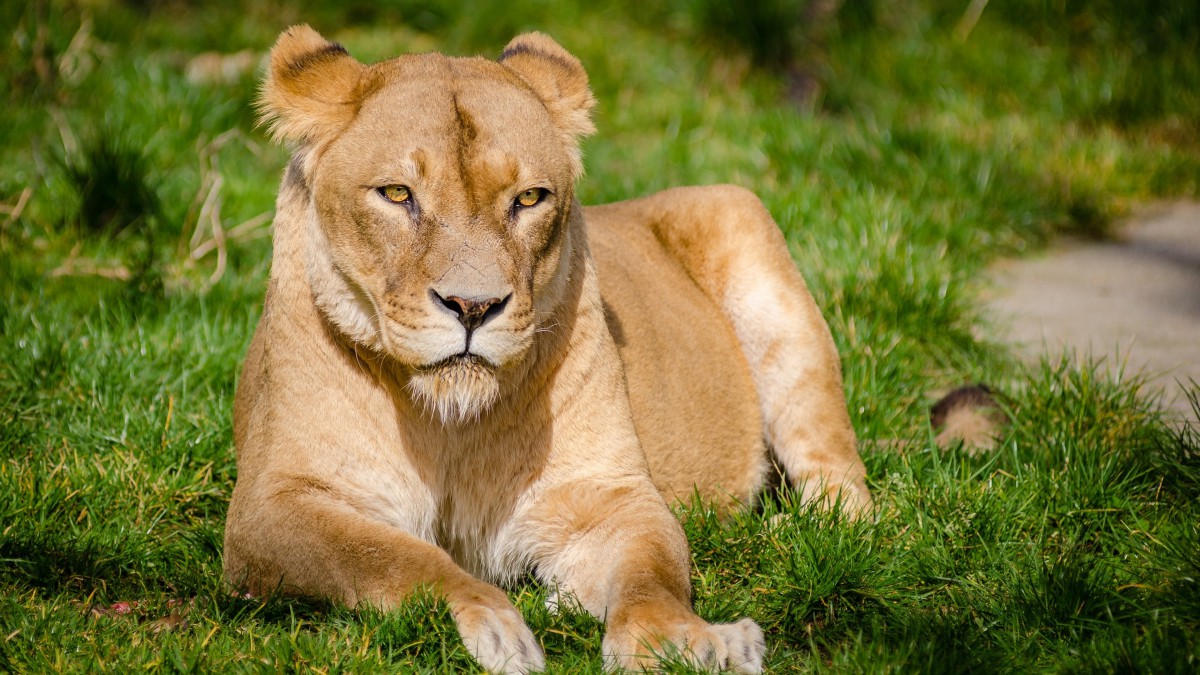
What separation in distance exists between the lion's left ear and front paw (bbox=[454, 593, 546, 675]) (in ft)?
4.26

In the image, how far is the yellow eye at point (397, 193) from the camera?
311cm

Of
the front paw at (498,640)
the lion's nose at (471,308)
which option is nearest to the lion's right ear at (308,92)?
the lion's nose at (471,308)

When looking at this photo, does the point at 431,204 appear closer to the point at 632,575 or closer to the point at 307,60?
the point at 307,60

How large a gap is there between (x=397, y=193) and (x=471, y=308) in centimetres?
39

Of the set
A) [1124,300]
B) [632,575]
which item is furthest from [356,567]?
[1124,300]

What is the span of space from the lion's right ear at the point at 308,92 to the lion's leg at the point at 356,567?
91 centimetres

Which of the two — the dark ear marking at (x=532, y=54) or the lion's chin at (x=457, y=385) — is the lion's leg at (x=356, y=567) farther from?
the dark ear marking at (x=532, y=54)

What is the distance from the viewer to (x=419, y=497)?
340 centimetres

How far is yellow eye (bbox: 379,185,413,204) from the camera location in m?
3.11

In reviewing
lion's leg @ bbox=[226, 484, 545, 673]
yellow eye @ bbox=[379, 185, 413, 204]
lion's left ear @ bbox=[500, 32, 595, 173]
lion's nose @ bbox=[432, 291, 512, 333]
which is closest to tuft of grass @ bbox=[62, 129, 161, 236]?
lion's left ear @ bbox=[500, 32, 595, 173]

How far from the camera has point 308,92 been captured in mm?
3307

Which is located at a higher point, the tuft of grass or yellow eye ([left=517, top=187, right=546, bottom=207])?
yellow eye ([left=517, top=187, right=546, bottom=207])

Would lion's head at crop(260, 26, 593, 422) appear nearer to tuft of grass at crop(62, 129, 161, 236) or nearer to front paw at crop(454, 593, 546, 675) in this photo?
front paw at crop(454, 593, 546, 675)

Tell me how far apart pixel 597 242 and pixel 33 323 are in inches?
86.4
